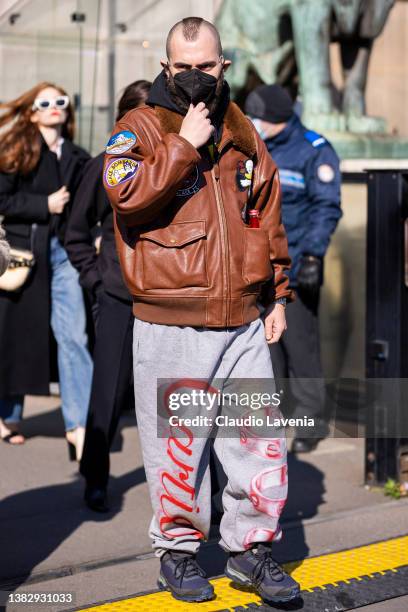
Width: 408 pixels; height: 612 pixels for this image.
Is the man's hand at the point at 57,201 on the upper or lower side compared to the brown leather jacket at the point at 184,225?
upper

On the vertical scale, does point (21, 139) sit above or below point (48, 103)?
below

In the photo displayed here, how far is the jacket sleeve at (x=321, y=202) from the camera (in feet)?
19.6

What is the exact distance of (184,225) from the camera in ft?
12.3

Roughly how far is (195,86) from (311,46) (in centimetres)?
469

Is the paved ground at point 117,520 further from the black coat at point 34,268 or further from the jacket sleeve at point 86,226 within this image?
the jacket sleeve at point 86,226

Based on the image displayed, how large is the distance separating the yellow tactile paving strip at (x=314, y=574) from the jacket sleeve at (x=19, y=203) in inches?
92.7

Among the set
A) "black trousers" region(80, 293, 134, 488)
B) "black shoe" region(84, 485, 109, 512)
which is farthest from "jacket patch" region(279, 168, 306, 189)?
"black shoe" region(84, 485, 109, 512)

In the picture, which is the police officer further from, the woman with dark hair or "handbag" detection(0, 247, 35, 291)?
"handbag" detection(0, 247, 35, 291)

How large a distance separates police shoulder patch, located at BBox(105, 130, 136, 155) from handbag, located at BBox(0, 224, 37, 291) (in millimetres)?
2200

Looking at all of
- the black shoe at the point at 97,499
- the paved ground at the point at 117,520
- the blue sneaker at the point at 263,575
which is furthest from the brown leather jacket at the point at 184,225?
the black shoe at the point at 97,499

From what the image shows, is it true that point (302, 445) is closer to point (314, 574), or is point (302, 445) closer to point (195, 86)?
point (314, 574)

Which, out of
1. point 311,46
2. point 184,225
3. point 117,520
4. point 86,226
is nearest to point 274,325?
point 184,225

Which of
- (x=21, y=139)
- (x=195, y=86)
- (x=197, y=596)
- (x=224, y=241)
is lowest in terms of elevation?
(x=197, y=596)

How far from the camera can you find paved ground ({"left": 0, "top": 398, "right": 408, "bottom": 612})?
14.0ft
